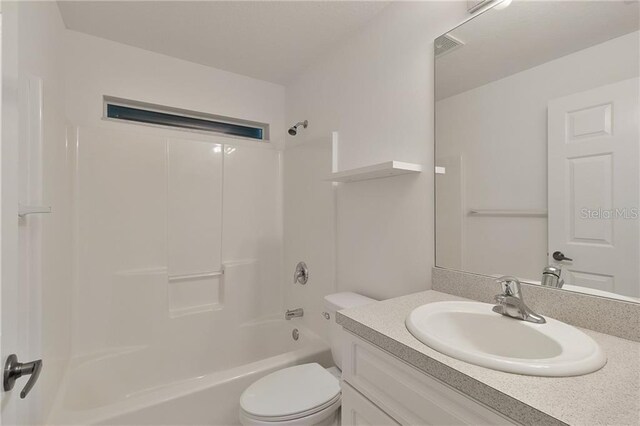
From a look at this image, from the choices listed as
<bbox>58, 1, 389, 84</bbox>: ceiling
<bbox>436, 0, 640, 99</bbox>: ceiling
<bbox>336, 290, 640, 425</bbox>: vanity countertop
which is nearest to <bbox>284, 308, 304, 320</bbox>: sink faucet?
<bbox>336, 290, 640, 425</bbox>: vanity countertop

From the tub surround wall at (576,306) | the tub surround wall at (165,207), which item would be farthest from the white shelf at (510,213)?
the tub surround wall at (165,207)

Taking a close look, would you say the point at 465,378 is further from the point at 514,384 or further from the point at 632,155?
the point at 632,155

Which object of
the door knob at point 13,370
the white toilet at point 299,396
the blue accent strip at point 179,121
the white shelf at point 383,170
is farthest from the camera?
the blue accent strip at point 179,121

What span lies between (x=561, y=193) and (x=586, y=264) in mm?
232

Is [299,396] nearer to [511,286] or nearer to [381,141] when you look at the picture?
[511,286]

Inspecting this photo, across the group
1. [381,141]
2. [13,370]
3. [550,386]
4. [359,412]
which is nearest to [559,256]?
[550,386]

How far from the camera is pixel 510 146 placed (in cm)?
108

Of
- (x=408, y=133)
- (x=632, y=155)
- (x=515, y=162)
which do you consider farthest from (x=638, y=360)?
(x=408, y=133)

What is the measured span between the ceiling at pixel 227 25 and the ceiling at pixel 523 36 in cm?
62

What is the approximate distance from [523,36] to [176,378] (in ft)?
8.71

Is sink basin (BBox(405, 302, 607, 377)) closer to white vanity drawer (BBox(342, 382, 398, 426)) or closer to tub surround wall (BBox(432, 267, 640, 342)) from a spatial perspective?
tub surround wall (BBox(432, 267, 640, 342))

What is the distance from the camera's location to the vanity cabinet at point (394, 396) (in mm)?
630

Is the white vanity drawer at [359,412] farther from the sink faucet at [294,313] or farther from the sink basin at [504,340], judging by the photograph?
the sink faucet at [294,313]

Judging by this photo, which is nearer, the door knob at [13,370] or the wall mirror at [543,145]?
the door knob at [13,370]
